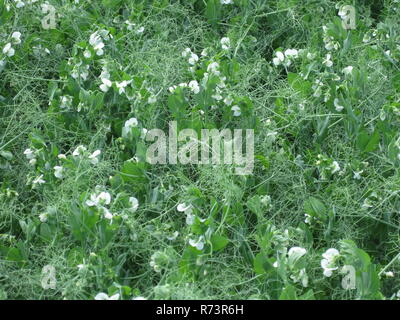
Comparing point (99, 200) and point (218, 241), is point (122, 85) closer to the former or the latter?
point (99, 200)

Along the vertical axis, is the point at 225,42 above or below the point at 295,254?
above

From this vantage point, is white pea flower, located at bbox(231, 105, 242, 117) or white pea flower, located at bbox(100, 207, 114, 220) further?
white pea flower, located at bbox(231, 105, 242, 117)

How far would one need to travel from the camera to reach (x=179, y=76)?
3014mm

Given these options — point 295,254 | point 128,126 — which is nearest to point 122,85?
point 128,126

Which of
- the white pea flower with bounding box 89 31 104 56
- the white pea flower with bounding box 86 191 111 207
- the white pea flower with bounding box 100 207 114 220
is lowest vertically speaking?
the white pea flower with bounding box 100 207 114 220

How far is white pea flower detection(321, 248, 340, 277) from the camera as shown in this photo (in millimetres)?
2170

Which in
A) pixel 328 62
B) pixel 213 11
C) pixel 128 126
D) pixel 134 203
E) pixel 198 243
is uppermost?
pixel 213 11

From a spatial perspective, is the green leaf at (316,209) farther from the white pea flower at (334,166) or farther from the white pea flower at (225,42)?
the white pea flower at (225,42)

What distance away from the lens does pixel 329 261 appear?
85.7 inches

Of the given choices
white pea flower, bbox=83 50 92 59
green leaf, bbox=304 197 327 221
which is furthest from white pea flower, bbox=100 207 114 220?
white pea flower, bbox=83 50 92 59

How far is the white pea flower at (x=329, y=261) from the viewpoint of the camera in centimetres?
217

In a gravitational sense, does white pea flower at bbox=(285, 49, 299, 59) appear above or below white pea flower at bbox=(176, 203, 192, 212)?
above

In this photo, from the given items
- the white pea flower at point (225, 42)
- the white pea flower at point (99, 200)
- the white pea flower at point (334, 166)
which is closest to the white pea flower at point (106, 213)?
the white pea flower at point (99, 200)

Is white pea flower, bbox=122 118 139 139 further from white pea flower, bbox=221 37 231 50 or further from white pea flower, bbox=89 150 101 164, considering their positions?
white pea flower, bbox=221 37 231 50
